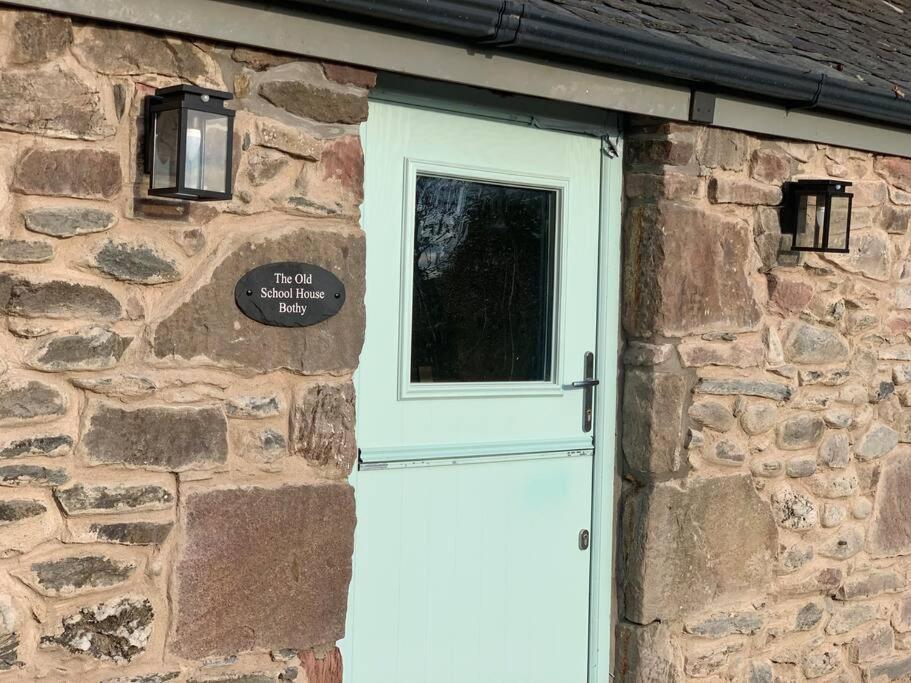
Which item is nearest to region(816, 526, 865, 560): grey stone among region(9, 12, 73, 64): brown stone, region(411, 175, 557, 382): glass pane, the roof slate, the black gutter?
region(411, 175, 557, 382): glass pane

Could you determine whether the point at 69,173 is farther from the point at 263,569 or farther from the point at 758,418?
the point at 758,418

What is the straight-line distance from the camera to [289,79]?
3.32 m

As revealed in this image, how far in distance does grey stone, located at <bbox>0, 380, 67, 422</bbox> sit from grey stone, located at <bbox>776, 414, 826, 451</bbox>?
2.84 meters

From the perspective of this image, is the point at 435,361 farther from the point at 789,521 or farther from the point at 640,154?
the point at 789,521

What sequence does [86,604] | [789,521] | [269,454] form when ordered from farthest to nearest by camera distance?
[789,521]
[269,454]
[86,604]

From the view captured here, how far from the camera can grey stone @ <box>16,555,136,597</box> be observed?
2934mm

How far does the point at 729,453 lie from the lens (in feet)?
14.7

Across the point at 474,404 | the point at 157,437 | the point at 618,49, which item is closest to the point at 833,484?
the point at 474,404

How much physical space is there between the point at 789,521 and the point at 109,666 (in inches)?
109

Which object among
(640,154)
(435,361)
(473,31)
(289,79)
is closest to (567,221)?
(640,154)

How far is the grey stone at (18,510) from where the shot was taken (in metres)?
2.88

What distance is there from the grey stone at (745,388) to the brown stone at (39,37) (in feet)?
8.40

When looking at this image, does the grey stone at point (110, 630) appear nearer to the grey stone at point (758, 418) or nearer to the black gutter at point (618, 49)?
the black gutter at point (618, 49)

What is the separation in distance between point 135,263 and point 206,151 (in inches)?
13.5
